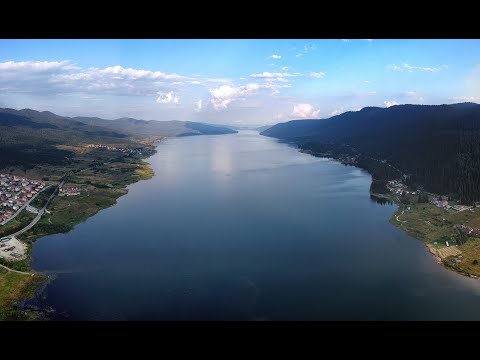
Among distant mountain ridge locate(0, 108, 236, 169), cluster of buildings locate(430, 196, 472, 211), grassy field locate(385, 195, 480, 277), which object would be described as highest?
distant mountain ridge locate(0, 108, 236, 169)

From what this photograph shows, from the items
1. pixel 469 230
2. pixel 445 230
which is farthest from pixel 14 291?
pixel 469 230

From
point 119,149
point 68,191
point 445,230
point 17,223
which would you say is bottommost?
point 17,223

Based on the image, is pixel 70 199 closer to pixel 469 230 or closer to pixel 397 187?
pixel 469 230

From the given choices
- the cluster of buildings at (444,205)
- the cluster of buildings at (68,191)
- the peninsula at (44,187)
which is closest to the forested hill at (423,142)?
the cluster of buildings at (444,205)

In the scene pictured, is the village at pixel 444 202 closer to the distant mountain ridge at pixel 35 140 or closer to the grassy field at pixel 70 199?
the grassy field at pixel 70 199

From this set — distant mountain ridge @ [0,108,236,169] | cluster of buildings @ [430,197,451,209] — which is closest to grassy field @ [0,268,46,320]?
cluster of buildings @ [430,197,451,209]

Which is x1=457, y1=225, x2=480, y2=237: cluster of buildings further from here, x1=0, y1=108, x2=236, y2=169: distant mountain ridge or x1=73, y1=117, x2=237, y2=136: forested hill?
x1=73, y1=117, x2=237, y2=136: forested hill

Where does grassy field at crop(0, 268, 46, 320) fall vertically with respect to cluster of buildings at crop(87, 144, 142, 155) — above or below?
below

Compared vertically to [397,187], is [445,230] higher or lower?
lower
